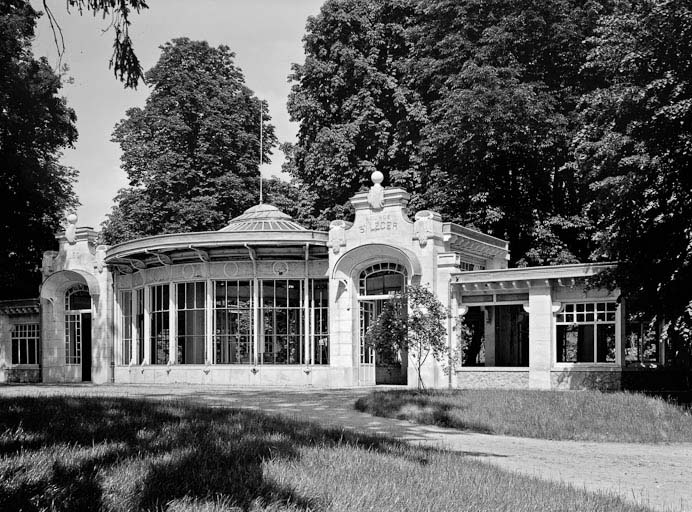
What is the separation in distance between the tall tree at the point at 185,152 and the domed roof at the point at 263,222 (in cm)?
830

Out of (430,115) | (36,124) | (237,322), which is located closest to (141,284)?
(237,322)

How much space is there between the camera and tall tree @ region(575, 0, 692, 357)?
17.1 m

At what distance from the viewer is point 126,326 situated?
31062 mm

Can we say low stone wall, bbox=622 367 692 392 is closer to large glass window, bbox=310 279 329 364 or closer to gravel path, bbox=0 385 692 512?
gravel path, bbox=0 385 692 512

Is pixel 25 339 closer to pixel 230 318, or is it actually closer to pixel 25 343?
pixel 25 343

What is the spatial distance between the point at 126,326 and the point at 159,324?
2.09 metres

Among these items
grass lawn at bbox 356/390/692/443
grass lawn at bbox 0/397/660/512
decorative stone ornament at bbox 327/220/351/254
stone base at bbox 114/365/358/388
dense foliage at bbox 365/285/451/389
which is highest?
decorative stone ornament at bbox 327/220/351/254

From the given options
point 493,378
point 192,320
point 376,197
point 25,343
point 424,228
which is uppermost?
point 376,197

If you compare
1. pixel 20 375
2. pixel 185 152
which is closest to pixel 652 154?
pixel 20 375

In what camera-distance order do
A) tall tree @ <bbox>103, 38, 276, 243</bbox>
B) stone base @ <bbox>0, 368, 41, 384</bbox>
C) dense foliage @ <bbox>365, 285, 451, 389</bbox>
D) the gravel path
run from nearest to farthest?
the gravel path, dense foliage @ <bbox>365, 285, 451, 389</bbox>, stone base @ <bbox>0, 368, 41, 384</bbox>, tall tree @ <bbox>103, 38, 276, 243</bbox>

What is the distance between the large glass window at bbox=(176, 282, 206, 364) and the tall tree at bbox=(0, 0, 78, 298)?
323 inches

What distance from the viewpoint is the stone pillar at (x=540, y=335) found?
23.4m

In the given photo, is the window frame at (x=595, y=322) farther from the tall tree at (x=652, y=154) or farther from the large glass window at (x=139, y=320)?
the large glass window at (x=139, y=320)

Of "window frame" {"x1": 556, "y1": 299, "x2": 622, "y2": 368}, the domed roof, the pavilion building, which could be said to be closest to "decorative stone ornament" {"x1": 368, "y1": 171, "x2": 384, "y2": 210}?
the pavilion building
